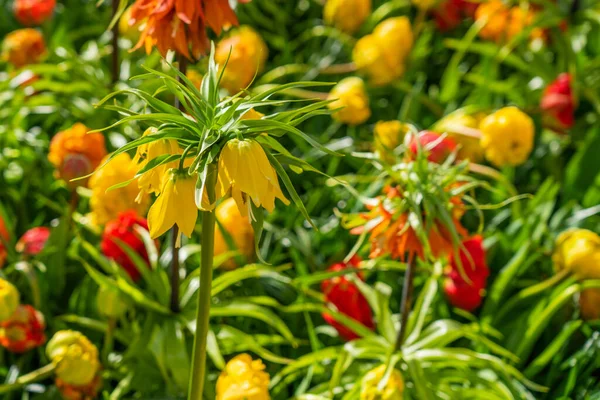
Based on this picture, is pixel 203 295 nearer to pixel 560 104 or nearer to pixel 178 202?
pixel 178 202

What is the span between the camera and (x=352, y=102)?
5.73ft

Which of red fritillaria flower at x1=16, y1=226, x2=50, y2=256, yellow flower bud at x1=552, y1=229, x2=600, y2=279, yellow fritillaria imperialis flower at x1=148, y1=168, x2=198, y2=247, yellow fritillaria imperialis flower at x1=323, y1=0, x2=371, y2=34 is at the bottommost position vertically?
yellow flower bud at x1=552, y1=229, x2=600, y2=279

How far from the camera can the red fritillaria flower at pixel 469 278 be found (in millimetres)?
1328


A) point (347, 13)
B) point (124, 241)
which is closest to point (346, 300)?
point (124, 241)

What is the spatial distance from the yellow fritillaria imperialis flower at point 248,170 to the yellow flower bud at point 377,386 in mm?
422

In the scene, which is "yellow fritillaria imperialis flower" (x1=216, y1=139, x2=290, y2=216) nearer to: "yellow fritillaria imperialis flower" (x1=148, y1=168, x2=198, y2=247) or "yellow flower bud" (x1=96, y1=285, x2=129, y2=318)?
"yellow fritillaria imperialis flower" (x1=148, y1=168, x2=198, y2=247)

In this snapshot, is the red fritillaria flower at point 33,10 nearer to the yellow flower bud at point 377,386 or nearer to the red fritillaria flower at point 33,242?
the red fritillaria flower at point 33,242

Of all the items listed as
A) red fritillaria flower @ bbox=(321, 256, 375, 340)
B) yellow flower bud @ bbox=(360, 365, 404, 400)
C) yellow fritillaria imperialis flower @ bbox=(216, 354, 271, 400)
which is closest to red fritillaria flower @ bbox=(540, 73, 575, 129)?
red fritillaria flower @ bbox=(321, 256, 375, 340)

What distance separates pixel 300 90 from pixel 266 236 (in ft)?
1.63

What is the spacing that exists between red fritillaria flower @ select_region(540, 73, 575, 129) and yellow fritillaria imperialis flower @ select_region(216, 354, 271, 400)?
92 centimetres

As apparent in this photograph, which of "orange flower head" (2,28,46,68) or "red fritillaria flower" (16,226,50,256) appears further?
"orange flower head" (2,28,46,68)

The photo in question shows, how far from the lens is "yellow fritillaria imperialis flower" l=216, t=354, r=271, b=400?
109cm

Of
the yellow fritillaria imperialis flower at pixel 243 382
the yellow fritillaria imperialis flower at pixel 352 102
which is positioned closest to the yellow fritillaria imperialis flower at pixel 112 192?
the yellow fritillaria imperialis flower at pixel 243 382

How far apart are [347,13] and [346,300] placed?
3.00ft
